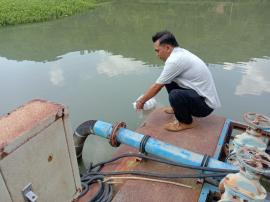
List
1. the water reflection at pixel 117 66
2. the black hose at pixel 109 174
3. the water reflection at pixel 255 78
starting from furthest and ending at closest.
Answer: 1. the water reflection at pixel 117 66
2. the water reflection at pixel 255 78
3. the black hose at pixel 109 174

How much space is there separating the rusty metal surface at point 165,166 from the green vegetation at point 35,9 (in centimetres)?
735

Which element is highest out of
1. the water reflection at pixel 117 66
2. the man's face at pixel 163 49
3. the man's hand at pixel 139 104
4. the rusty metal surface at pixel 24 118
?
the rusty metal surface at pixel 24 118

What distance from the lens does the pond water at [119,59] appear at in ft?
13.8

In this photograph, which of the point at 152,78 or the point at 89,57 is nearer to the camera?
the point at 152,78

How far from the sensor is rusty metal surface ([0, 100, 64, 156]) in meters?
1.07

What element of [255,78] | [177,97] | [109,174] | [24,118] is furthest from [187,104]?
[255,78]

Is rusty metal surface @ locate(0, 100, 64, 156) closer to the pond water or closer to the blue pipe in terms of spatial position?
the blue pipe

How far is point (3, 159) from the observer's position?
1.01m

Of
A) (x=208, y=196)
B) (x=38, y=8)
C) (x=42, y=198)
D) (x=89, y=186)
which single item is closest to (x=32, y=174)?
(x=42, y=198)

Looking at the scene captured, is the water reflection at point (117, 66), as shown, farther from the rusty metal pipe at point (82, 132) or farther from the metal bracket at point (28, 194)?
the metal bracket at point (28, 194)

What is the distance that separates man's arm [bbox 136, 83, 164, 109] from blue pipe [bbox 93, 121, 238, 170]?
43 centimetres

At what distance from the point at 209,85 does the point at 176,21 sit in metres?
7.11

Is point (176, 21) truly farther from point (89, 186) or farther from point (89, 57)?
point (89, 186)

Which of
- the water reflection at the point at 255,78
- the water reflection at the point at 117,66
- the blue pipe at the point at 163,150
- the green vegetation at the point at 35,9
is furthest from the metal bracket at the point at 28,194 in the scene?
Result: the green vegetation at the point at 35,9
